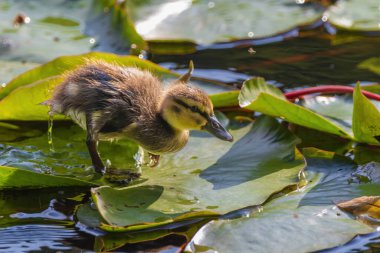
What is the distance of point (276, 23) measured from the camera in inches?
202

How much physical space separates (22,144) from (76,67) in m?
0.45

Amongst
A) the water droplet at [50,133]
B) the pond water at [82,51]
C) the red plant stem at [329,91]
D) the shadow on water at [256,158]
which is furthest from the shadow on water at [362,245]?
the water droplet at [50,133]

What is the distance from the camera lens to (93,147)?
3535 millimetres

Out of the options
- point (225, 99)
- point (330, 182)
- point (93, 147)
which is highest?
point (225, 99)

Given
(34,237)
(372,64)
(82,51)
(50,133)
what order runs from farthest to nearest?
(372,64) < (82,51) < (50,133) < (34,237)

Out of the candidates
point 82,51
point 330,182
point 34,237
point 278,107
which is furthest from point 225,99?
point 34,237

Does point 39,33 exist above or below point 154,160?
above

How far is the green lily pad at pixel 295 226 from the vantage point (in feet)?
9.36

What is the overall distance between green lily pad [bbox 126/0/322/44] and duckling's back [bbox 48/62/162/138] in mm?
1402

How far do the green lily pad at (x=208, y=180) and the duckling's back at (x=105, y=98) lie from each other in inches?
9.7

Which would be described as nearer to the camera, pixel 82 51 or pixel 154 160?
pixel 154 160

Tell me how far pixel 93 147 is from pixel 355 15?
2.39 m

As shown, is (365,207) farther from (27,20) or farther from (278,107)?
(27,20)

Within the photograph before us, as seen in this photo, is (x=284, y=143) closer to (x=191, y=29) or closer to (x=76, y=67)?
(x=76, y=67)
